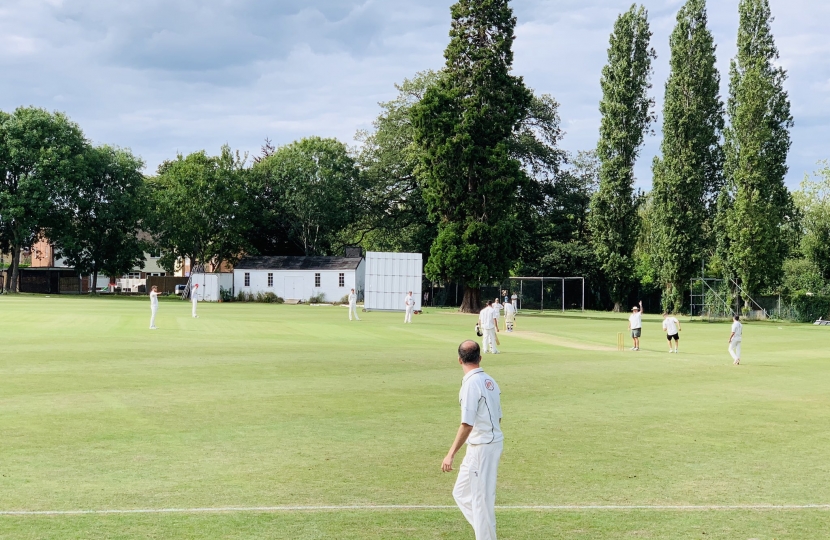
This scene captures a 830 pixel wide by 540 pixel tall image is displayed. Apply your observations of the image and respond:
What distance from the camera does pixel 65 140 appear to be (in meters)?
84.4

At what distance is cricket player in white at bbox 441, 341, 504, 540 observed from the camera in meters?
6.91

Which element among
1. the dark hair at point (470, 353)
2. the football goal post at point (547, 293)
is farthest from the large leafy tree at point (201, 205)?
the dark hair at point (470, 353)

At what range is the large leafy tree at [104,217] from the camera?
87.5 meters

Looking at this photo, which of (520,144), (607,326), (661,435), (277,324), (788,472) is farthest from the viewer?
(520,144)

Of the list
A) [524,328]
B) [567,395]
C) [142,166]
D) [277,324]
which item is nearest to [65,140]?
[142,166]

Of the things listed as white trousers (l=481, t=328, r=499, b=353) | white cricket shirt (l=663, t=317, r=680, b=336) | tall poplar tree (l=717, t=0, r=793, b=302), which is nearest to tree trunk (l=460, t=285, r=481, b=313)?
tall poplar tree (l=717, t=0, r=793, b=302)

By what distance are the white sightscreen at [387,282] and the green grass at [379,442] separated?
38.2 meters

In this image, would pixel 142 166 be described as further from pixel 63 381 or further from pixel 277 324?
pixel 63 381

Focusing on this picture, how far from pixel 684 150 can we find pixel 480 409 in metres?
66.3

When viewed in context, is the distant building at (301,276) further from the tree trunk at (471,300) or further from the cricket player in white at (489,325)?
the cricket player in white at (489,325)

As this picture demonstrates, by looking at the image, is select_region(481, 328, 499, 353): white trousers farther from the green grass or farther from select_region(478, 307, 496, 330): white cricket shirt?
the green grass

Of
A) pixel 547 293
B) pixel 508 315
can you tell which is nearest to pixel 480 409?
pixel 508 315

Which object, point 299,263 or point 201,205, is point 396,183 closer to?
point 299,263

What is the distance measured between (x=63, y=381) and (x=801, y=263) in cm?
6860
